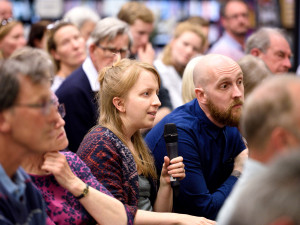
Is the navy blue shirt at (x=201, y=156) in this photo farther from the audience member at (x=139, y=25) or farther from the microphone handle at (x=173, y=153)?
the audience member at (x=139, y=25)

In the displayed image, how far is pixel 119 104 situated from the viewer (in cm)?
253

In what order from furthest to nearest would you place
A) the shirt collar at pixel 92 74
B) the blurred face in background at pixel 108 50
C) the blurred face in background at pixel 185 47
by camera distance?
the blurred face in background at pixel 185 47, the blurred face in background at pixel 108 50, the shirt collar at pixel 92 74

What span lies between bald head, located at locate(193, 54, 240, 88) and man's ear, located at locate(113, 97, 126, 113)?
53 centimetres

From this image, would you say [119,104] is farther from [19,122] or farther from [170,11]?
[170,11]

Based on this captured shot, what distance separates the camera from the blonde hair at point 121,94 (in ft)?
8.21

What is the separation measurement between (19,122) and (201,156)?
141cm

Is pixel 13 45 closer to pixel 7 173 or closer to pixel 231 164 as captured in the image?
pixel 231 164

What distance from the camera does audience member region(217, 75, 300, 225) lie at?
1387 millimetres

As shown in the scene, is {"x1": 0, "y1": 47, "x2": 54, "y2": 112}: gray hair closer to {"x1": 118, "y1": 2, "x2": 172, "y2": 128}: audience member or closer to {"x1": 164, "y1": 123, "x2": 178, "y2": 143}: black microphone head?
{"x1": 164, "y1": 123, "x2": 178, "y2": 143}: black microphone head

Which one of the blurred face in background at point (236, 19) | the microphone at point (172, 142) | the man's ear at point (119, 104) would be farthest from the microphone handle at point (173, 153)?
the blurred face in background at point (236, 19)

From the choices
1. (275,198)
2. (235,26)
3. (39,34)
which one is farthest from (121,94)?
→ (235,26)

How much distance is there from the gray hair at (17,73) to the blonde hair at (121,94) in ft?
2.97

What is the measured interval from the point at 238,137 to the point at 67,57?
1966 millimetres

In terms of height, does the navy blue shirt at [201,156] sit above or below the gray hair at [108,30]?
below
